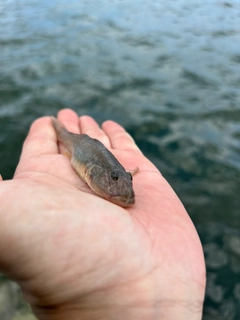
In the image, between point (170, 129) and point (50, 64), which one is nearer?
point (170, 129)

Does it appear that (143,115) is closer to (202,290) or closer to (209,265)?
(209,265)

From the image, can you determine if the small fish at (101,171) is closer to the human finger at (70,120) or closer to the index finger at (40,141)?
the index finger at (40,141)

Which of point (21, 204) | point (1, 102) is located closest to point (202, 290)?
point (21, 204)

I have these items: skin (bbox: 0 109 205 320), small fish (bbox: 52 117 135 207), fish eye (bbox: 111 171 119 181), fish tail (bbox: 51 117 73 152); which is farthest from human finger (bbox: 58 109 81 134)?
skin (bbox: 0 109 205 320)

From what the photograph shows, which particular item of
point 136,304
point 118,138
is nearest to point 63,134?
point 118,138

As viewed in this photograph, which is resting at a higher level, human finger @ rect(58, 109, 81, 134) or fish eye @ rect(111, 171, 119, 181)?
fish eye @ rect(111, 171, 119, 181)

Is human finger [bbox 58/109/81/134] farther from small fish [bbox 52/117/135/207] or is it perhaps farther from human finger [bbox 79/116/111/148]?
small fish [bbox 52/117/135/207]

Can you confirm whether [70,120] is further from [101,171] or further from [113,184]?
[113,184]
